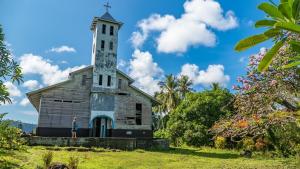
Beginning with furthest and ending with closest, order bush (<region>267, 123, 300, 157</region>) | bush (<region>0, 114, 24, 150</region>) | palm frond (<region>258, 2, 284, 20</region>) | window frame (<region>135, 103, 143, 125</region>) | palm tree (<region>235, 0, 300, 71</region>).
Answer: window frame (<region>135, 103, 143, 125</region>) < bush (<region>267, 123, 300, 157</region>) < bush (<region>0, 114, 24, 150</region>) < palm frond (<region>258, 2, 284, 20</region>) < palm tree (<region>235, 0, 300, 71</region>)

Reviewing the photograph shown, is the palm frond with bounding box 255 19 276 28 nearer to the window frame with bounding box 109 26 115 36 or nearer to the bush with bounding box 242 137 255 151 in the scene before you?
the bush with bounding box 242 137 255 151

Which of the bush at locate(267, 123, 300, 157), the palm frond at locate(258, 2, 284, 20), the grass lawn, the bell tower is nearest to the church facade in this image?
the bell tower

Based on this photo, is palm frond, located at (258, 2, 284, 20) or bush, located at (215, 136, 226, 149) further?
bush, located at (215, 136, 226, 149)

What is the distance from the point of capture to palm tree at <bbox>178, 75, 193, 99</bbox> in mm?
51450

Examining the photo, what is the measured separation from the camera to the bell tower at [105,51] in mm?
28703

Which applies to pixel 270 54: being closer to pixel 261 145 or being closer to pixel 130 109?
pixel 261 145

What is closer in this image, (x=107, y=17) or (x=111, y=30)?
(x=111, y=30)

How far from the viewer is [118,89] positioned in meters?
29.1

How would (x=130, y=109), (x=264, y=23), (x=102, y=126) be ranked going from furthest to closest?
(x=130, y=109)
(x=102, y=126)
(x=264, y=23)

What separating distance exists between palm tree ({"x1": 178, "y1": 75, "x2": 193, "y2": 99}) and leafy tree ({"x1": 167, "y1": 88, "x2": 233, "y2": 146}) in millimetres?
15483

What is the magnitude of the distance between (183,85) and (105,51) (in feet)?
81.1

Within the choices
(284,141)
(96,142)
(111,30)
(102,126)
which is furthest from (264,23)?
(111,30)

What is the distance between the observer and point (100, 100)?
28.2 meters

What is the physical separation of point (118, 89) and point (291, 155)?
17.0 m
